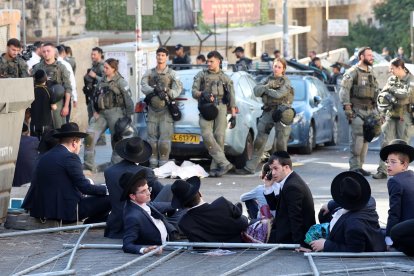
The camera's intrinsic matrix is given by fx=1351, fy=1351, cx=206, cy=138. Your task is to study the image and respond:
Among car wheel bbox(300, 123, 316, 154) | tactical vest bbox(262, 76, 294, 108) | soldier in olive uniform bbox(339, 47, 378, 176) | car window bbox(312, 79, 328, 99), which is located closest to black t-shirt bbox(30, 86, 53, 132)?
tactical vest bbox(262, 76, 294, 108)

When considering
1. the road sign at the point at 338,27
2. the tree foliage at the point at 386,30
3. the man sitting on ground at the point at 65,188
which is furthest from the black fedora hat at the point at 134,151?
the tree foliage at the point at 386,30

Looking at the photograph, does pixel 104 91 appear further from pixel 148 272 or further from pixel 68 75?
pixel 148 272

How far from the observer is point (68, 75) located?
19.9 metres

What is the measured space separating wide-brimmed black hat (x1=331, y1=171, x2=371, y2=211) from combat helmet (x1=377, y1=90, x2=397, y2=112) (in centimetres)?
743

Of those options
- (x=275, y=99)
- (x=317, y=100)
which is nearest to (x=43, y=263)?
(x=275, y=99)

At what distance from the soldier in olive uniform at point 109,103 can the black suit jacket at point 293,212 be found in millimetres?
7369

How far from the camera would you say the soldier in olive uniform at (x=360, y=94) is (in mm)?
19219

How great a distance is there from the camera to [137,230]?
40.1 feet

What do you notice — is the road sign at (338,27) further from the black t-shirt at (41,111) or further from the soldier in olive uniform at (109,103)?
the black t-shirt at (41,111)

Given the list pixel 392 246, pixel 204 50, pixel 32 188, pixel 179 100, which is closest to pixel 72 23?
pixel 204 50

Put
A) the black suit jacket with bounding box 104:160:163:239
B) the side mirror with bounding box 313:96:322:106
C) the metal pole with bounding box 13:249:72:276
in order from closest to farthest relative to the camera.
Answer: the metal pole with bounding box 13:249:72:276
the black suit jacket with bounding box 104:160:163:239
the side mirror with bounding box 313:96:322:106

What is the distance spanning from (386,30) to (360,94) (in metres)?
38.1

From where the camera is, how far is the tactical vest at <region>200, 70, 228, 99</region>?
64.2 ft

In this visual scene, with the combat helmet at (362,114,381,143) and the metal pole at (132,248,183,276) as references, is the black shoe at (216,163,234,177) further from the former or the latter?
the metal pole at (132,248,183,276)
